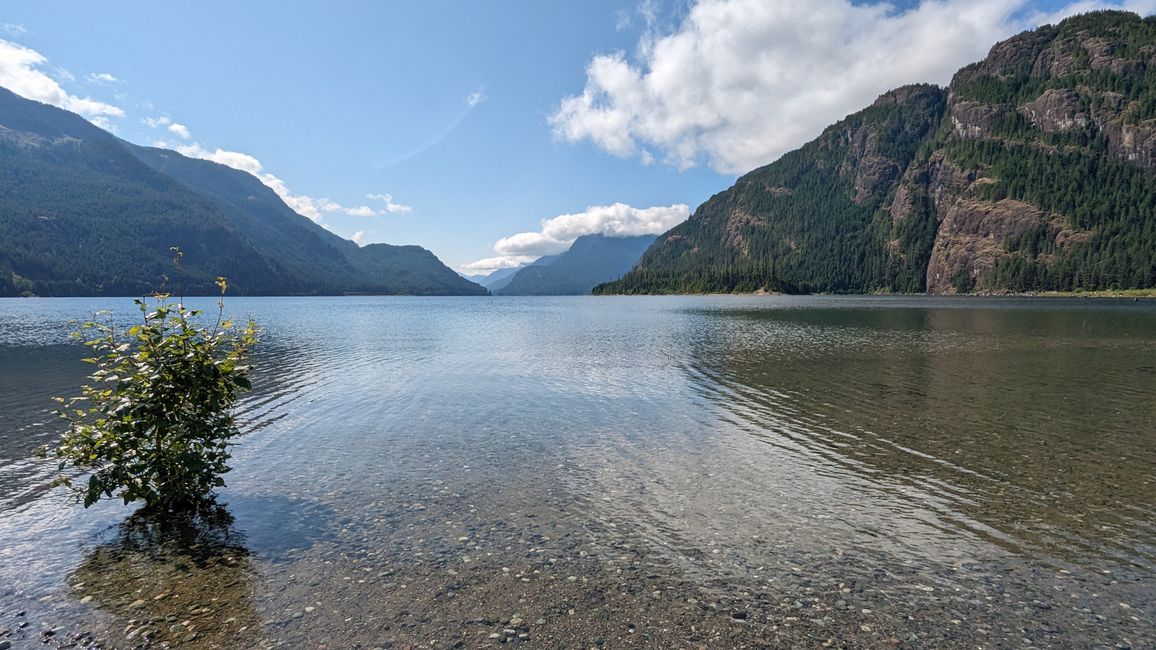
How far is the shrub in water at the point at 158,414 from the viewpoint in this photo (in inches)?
606

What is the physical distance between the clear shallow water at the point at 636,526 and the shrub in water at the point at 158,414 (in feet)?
5.38

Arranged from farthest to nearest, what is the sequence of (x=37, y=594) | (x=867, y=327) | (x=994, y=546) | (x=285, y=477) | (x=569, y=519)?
(x=867, y=327), (x=285, y=477), (x=569, y=519), (x=994, y=546), (x=37, y=594)

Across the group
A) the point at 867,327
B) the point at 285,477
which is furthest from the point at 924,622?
the point at 867,327

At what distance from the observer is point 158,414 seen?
15977mm

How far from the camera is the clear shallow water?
37.1ft

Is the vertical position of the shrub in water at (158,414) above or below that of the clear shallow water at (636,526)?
above

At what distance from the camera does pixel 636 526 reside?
52.7ft

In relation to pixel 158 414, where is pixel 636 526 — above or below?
below

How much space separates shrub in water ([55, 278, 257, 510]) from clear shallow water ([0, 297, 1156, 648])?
5.38 ft

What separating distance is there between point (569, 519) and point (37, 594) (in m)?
13.0

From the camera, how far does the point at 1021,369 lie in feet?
157

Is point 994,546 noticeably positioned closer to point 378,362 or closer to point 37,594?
point 37,594

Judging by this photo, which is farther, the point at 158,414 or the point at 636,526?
the point at 636,526

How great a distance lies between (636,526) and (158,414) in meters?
15.0
